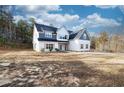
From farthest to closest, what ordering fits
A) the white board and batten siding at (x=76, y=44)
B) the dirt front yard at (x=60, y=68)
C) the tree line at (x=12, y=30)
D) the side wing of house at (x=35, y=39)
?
the white board and batten siding at (x=76, y=44), the side wing of house at (x=35, y=39), the tree line at (x=12, y=30), the dirt front yard at (x=60, y=68)

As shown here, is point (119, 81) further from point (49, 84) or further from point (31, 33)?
point (31, 33)

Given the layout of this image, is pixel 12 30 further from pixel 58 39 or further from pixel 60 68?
pixel 60 68

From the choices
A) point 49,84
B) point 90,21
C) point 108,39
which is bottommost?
point 49,84

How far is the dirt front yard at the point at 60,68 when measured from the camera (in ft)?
11.2

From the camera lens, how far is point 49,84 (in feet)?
11.1

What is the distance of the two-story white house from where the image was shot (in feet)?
12.9

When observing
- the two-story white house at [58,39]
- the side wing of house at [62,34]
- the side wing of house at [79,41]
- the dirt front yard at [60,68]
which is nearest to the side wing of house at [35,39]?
the two-story white house at [58,39]

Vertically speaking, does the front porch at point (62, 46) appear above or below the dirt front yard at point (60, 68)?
above

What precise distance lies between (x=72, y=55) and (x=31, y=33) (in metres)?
0.93

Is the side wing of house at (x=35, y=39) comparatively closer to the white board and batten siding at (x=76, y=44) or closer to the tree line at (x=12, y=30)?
the tree line at (x=12, y=30)

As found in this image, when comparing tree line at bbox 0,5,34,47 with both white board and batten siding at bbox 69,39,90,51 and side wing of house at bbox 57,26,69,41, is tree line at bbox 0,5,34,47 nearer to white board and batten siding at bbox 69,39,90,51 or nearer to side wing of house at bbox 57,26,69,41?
side wing of house at bbox 57,26,69,41
